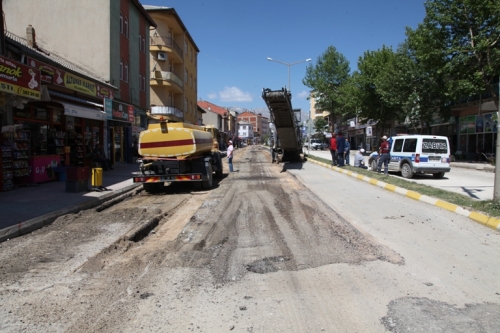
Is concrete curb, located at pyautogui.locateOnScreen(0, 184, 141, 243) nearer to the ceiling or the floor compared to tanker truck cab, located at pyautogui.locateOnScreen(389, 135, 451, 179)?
nearer to the floor

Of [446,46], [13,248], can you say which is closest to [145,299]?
[13,248]

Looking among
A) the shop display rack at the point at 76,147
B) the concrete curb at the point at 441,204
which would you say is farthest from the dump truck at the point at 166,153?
the concrete curb at the point at 441,204

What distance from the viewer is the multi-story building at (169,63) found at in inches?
1432

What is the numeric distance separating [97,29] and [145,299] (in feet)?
68.4

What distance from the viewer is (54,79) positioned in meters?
14.3

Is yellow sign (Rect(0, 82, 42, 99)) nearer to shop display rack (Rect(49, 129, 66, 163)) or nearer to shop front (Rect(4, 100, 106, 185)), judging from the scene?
shop front (Rect(4, 100, 106, 185))

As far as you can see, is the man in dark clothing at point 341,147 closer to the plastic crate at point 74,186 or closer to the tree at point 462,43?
the tree at point 462,43

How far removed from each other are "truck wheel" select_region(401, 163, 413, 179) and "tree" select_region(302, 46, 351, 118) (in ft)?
136

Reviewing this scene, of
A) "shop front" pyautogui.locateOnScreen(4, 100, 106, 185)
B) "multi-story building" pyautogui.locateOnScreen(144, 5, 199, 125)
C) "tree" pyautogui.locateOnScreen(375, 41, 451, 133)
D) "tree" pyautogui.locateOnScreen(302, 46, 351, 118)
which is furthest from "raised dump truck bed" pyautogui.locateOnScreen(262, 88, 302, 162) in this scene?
"tree" pyautogui.locateOnScreen(302, 46, 351, 118)

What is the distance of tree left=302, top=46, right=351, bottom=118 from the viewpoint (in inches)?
2283

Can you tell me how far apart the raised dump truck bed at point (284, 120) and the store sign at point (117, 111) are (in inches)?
288

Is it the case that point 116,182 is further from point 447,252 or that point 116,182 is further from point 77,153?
point 447,252

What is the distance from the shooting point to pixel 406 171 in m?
16.8

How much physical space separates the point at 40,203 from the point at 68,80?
7.26m
